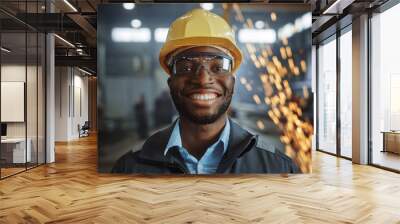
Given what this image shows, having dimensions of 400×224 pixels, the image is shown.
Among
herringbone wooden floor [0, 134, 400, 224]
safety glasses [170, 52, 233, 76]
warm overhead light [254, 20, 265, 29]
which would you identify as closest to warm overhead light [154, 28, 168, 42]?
safety glasses [170, 52, 233, 76]

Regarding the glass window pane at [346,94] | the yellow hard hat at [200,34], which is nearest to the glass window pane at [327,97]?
the glass window pane at [346,94]

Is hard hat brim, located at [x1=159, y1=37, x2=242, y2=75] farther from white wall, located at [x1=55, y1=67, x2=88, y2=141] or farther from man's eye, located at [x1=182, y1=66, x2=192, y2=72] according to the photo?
white wall, located at [x1=55, y1=67, x2=88, y2=141]

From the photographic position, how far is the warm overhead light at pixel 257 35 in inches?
259

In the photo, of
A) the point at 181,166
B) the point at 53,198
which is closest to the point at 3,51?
the point at 53,198

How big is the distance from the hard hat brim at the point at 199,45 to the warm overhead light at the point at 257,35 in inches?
10.1

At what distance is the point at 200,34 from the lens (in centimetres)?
619

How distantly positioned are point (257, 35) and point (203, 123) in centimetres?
184

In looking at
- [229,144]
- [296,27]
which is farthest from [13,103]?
[296,27]

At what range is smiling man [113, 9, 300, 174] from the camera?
630 centimetres

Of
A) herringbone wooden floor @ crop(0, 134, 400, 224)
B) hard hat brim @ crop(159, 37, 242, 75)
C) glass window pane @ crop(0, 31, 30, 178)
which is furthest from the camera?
glass window pane @ crop(0, 31, 30, 178)

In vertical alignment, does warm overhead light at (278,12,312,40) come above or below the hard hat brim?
above

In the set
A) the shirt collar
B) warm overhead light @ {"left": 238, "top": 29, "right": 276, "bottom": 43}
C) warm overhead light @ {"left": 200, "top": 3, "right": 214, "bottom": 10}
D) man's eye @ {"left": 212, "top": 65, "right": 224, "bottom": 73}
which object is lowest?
the shirt collar

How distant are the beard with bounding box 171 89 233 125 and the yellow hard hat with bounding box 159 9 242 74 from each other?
0.51 meters

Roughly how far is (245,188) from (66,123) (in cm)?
1198
